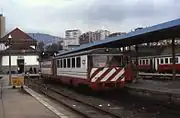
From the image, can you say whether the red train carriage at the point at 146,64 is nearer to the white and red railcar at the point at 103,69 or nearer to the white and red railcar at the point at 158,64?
the white and red railcar at the point at 158,64

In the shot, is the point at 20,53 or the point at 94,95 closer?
the point at 94,95

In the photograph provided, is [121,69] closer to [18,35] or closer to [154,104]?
[154,104]

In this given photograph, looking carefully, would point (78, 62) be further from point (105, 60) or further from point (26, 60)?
point (26, 60)

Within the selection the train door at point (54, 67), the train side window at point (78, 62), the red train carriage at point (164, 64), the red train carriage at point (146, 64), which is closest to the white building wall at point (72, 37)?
the red train carriage at point (146, 64)

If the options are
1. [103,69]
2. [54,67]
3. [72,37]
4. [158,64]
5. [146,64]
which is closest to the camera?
[103,69]

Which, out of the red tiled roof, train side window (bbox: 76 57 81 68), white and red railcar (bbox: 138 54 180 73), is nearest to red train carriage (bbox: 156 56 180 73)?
white and red railcar (bbox: 138 54 180 73)

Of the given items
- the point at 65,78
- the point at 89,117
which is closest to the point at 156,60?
the point at 65,78

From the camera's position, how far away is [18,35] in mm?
113000

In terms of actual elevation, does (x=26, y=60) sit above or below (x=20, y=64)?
above

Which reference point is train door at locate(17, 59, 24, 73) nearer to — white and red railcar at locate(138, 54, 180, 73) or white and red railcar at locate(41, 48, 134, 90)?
white and red railcar at locate(138, 54, 180, 73)

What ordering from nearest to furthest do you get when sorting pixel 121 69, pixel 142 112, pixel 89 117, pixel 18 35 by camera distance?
pixel 89 117 < pixel 142 112 < pixel 121 69 < pixel 18 35

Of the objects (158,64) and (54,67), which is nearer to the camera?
(54,67)

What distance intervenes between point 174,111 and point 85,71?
27.5 ft

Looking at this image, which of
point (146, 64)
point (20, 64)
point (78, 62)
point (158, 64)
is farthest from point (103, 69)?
point (20, 64)
